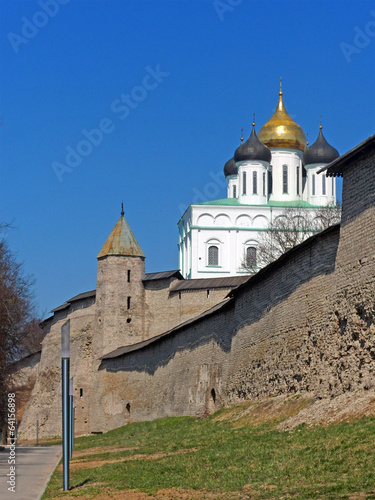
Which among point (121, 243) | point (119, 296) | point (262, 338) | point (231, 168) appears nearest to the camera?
point (262, 338)

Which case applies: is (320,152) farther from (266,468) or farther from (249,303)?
(266,468)

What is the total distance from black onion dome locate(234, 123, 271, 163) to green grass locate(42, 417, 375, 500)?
160ft

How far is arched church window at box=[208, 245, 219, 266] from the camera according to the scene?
61.5 m

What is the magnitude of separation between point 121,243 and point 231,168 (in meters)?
25.5

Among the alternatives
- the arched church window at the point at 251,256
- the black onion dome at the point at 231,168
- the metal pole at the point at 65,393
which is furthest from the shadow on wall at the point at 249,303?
the black onion dome at the point at 231,168

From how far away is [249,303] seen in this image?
22812 millimetres

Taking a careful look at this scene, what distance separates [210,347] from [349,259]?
37.3ft

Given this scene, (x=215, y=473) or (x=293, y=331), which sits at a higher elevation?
(x=293, y=331)

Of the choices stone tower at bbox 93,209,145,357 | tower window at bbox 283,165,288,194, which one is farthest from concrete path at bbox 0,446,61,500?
tower window at bbox 283,165,288,194

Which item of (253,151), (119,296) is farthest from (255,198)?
(119,296)

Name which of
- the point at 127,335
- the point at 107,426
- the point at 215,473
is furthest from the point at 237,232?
the point at 215,473

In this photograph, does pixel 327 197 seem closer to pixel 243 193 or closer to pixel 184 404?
pixel 243 193

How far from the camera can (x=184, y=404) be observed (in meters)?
28.2

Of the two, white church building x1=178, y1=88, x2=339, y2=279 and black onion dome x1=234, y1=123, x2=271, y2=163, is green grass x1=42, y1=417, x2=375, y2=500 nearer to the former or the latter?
white church building x1=178, y1=88, x2=339, y2=279
